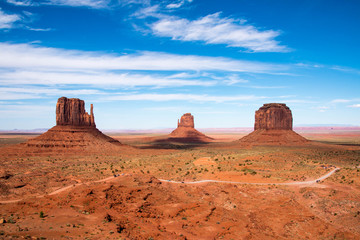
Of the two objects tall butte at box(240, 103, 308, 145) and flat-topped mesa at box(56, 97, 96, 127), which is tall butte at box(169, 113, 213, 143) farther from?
A: flat-topped mesa at box(56, 97, 96, 127)

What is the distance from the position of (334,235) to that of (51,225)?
19.5 meters

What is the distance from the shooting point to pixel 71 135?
7494 centimetres

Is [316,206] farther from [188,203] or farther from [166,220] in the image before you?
[166,220]

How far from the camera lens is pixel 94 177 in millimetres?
35500

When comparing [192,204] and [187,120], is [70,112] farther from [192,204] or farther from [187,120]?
[187,120]

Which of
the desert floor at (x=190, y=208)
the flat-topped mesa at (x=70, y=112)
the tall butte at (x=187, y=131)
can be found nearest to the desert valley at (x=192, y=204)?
the desert floor at (x=190, y=208)

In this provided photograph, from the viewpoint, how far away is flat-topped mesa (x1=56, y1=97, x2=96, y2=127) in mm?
76188

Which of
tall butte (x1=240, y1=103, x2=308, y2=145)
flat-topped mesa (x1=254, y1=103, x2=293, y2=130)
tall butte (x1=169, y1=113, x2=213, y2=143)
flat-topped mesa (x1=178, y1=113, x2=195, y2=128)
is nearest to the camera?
tall butte (x1=240, y1=103, x2=308, y2=145)

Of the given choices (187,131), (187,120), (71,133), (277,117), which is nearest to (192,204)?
(71,133)

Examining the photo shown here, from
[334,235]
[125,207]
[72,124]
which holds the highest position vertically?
[72,124]

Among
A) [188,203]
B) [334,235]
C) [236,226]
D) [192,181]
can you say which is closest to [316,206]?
[334,235]

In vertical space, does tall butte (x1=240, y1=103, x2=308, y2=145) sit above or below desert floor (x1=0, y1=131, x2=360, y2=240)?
above

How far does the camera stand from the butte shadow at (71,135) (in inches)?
2736

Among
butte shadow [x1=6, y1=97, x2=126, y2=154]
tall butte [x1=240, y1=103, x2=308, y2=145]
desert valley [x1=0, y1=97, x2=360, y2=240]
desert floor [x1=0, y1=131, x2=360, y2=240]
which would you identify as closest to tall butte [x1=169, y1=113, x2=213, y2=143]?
tall butte [x1=240, y1=103, x2=308, y2=145]
